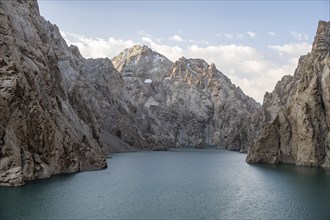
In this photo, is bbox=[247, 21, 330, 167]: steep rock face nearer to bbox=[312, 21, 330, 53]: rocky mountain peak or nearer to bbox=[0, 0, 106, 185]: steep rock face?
bbox=[312, 21, 330, 53]: rocky mountain peak

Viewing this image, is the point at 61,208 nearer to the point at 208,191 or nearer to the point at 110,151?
→ the point at 208,191

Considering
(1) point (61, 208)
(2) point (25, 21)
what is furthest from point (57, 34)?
(1) point (61, 208)

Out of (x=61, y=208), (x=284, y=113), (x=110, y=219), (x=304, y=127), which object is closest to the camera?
(x=110, y=219)

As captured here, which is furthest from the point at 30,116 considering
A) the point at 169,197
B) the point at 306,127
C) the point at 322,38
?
the point at 322,38

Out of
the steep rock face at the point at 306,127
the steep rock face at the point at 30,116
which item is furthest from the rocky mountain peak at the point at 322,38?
the steep rock face at the point at 30,116

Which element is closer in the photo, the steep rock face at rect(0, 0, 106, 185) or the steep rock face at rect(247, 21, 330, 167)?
the steep rock face at rect(0, 0, 106, 185)

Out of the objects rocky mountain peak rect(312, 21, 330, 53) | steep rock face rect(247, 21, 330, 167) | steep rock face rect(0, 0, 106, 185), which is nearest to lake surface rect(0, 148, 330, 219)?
steep rock face rect(0, 0, 106, 185)

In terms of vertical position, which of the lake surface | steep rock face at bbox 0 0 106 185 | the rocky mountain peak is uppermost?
the rocky mountain peak
